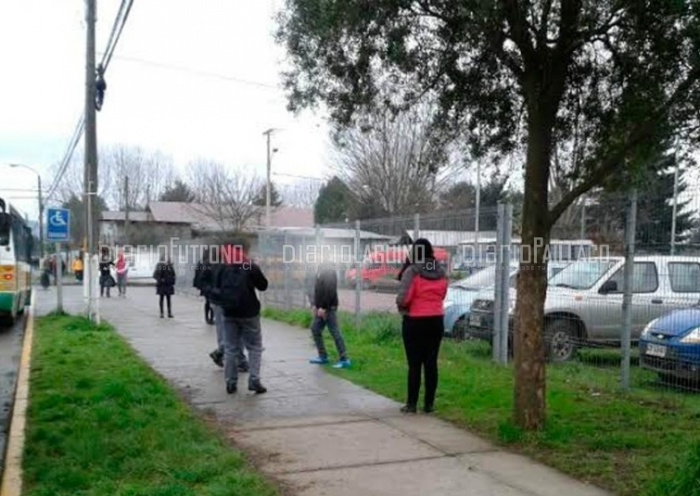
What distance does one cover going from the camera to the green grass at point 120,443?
5.21 meters

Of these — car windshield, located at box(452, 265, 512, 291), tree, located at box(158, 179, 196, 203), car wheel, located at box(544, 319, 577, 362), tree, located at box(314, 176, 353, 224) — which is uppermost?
tree, located at box(158, 179, 196, 203)

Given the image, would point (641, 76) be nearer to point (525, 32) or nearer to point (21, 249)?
point (525, 32)

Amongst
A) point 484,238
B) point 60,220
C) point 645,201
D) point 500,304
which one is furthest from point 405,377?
point 60,220

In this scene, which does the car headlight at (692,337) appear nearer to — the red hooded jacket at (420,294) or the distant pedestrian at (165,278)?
the red hooded jacket at (420,294)

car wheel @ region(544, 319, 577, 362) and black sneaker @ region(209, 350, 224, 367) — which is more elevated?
car wheel @ region(544, 319, 577, 362)

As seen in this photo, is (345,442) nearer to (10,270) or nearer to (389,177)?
(10,270)

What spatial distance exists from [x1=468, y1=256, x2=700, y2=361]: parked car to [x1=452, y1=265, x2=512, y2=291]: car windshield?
231 millimetres

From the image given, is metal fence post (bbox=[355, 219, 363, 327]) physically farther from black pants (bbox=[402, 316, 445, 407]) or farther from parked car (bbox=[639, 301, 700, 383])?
black pants (bbox=[402, 316, 445, 407])

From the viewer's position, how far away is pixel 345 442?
6406 millimetres

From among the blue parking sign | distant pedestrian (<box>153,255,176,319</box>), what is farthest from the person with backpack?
the blue parking sign

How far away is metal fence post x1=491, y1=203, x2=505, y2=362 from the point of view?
10141mm

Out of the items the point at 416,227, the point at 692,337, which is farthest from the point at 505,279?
the point at 692,337

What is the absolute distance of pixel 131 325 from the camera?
669 inches

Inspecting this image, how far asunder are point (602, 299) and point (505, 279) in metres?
1.36
